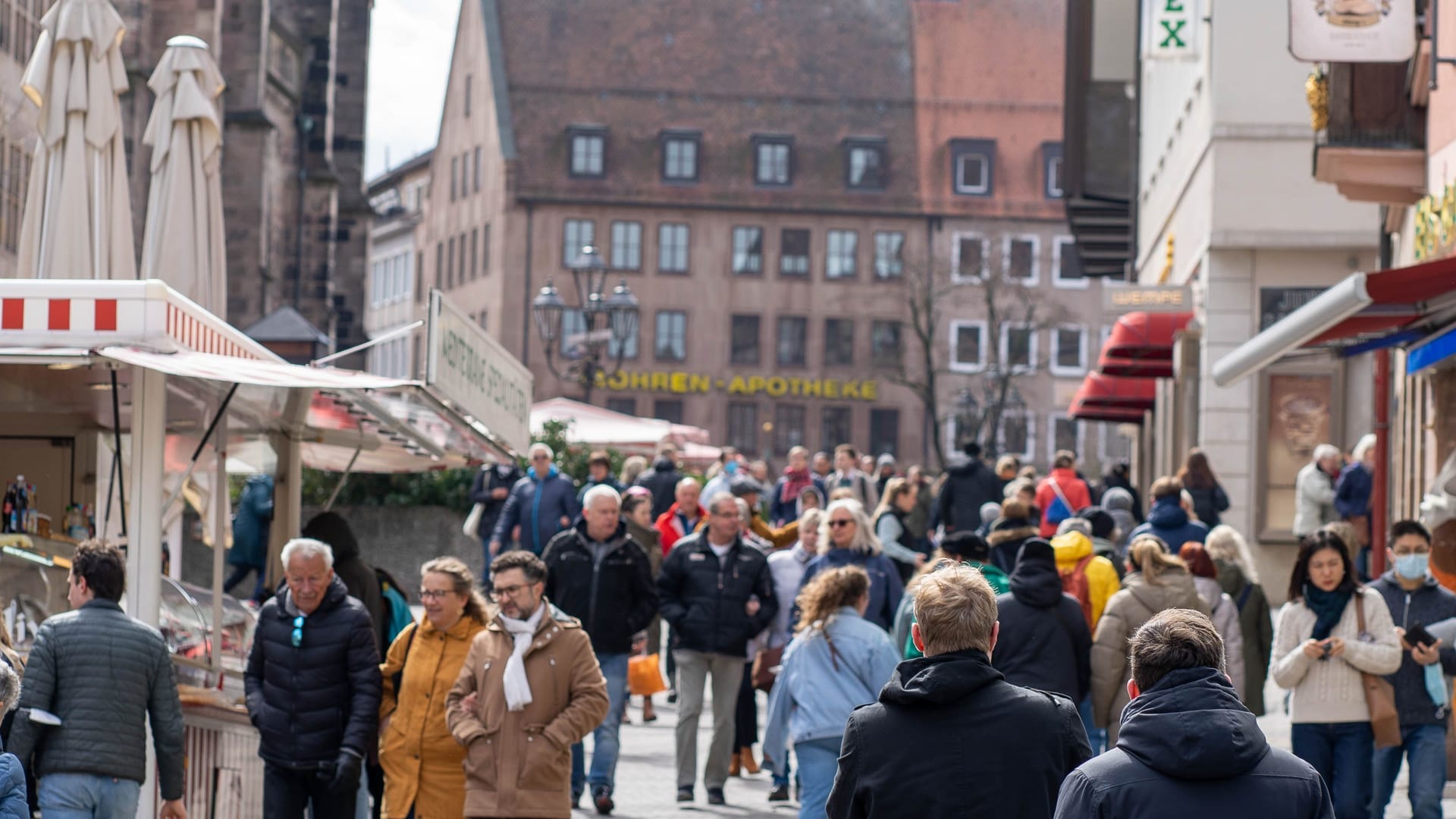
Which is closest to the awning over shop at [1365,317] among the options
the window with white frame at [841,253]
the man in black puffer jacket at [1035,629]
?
the man in black puffer jacket at [1035,629]

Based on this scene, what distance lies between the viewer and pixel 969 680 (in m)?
5.42

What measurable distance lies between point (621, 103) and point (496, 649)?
68771 millimetres

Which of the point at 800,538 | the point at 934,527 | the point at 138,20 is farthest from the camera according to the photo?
the point at 138,20

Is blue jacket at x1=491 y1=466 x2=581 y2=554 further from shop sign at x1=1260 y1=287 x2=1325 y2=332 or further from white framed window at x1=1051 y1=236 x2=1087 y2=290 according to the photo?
white framed window at x1=1051 y1=236 x2=1087 y2=290

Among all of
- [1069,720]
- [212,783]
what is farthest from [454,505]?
[1069,720]

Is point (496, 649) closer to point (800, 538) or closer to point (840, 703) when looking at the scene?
point (840, 703)

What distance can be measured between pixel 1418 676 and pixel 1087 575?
2.27 meters

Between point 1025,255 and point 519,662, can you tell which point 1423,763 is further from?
point 1025,255

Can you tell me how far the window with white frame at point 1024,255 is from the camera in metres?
74.9

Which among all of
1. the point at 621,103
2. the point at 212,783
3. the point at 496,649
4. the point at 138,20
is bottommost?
the point at 212,783

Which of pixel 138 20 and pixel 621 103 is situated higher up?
pixel 621 103

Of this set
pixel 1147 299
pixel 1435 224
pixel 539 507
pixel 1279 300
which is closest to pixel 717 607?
pixel 1435 224

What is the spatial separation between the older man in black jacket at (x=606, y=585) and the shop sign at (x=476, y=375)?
615 millimetres

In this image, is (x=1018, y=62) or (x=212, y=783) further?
(x=1018, y=62)
